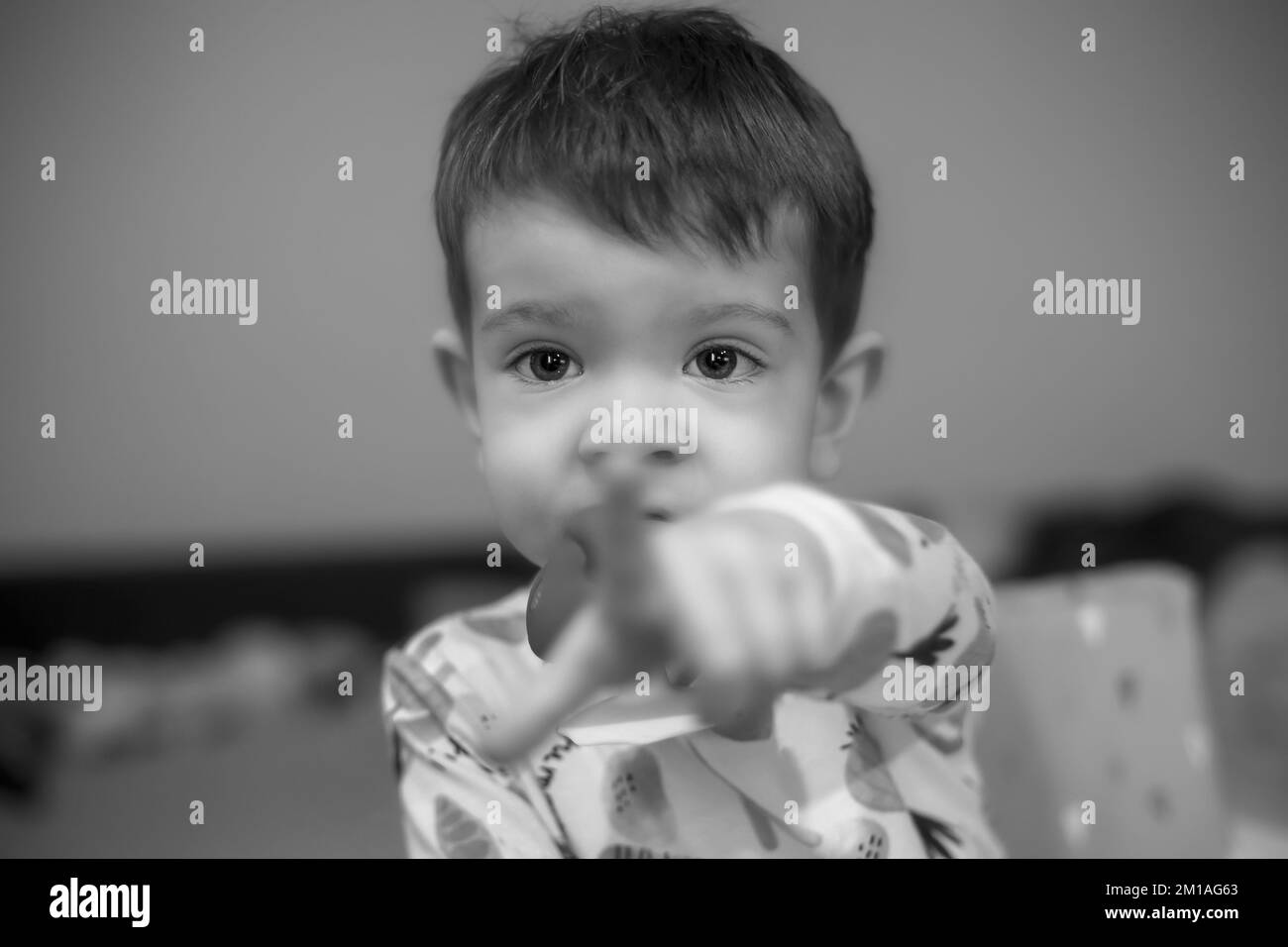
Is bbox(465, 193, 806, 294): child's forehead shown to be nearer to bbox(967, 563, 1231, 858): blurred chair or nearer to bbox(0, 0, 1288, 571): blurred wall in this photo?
bbox(0, 0, 1288, 571): blurred wall

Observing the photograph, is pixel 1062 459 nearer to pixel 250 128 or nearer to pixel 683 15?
pixel 683 15

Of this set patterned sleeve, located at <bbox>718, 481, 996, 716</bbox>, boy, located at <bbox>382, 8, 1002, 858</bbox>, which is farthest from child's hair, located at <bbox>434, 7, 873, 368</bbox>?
patterned sleeve, located at <bbox>718, 481, 996, 716</bbox>

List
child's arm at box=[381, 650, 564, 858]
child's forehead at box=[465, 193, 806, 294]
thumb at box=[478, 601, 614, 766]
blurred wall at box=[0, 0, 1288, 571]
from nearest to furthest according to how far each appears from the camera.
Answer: thumb at box=[478, 601, 614, 766]
child's forehead at box=[465, 193, 806, 294]
child's arm at box=[381, 650, 564, 858]
blurred wall at box=[0, 0, 1288, 571]

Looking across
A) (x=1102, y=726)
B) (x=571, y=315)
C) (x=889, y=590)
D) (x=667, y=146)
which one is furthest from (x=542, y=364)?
(x=1102, y=726)

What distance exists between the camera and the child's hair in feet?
2.15

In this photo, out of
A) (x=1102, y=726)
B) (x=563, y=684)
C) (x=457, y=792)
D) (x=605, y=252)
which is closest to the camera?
(x=563, y=684)

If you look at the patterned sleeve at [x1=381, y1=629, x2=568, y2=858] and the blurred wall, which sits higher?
the blurred wall

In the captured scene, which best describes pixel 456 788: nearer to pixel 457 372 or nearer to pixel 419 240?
pixel 457 372

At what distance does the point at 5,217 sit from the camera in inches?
36.9

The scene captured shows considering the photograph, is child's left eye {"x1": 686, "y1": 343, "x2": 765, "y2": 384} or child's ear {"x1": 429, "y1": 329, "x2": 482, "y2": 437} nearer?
child's left eye {"x1": 686, "y1": 343, "x2": 765, "y2": 384}

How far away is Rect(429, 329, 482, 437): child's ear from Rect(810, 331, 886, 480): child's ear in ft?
0.81

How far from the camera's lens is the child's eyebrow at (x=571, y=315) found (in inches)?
25.5

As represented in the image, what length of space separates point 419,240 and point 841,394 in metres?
0.39

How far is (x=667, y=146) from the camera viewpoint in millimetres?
668
